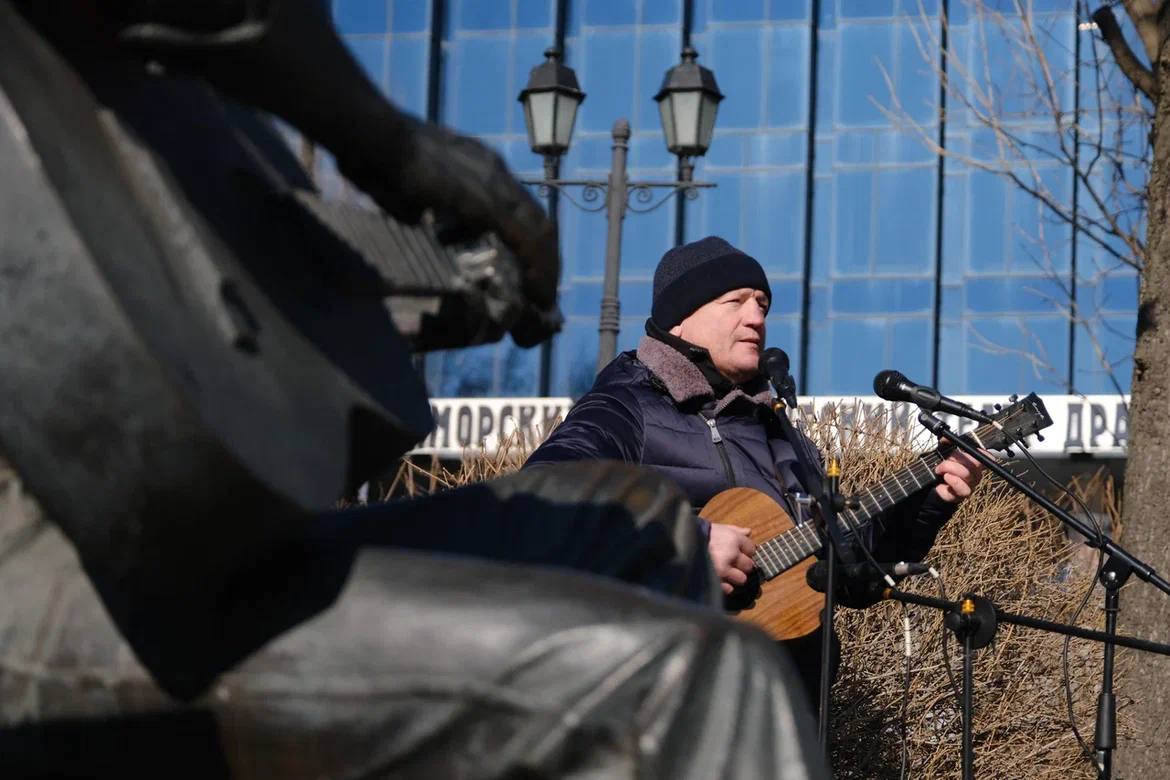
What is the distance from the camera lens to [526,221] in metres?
1.94

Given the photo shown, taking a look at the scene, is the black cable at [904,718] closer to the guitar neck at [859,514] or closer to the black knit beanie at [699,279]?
the guitar neck at [859,514]

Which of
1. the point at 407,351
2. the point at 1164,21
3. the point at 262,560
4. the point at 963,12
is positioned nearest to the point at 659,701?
the point at 262,560

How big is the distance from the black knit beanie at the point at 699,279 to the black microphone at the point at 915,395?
29.6 inches

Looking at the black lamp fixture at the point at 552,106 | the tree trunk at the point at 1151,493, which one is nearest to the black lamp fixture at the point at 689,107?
the black lamp fixture at the point at 552,106

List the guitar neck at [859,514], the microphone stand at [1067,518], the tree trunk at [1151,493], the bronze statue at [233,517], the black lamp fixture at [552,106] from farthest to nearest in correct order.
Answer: the black lamp fixture at [552,106] → the tree trunk at [1151,493] → the guitar neck at [859,514] → the microphone stand at [1067,518] → the bronze statue at [233,517]

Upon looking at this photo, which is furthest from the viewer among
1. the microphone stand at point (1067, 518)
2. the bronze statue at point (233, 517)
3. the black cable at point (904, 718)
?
the black cable at point (904, 718)

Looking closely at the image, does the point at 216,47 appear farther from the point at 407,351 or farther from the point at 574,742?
the point at 574,742

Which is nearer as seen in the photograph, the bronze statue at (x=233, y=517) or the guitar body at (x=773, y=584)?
the bronze statue at (x=233, y=517)

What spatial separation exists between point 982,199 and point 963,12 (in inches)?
99.1

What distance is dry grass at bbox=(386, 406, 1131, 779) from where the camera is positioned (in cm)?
688

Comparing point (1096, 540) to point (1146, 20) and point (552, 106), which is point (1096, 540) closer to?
point (1146, 20)

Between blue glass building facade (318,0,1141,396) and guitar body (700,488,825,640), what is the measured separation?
20326mm

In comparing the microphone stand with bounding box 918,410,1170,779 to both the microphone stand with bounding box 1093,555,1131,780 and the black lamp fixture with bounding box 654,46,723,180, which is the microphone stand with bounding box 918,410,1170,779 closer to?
the microphone stand with bounding box 1093,555,1131,780

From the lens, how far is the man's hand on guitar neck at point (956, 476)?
5.72 meters
